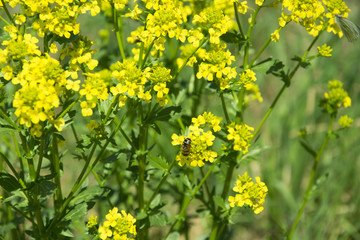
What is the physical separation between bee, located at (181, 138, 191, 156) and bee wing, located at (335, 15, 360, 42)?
3.96ft

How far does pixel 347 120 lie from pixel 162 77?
5.30 feet

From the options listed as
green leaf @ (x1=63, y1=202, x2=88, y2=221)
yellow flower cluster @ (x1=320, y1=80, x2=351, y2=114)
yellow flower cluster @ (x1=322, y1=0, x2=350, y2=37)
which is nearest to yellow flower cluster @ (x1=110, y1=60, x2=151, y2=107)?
green leaf @ (x1=63, y1=202, x2=88, y2=221)

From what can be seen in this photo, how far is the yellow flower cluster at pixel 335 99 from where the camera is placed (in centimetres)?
298

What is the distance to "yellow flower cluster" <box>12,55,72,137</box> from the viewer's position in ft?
6.02

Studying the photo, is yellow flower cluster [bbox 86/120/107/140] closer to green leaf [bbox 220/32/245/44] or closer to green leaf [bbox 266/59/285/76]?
green leaf [bbox 220/32/245/44]

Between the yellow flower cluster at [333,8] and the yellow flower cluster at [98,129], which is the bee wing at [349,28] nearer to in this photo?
the yellow flower cluster at [333,8]

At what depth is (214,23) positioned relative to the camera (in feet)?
7.70

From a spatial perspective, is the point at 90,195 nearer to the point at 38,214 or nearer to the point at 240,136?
the point at 38,214

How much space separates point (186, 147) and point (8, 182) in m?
0.96

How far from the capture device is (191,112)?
3217mm

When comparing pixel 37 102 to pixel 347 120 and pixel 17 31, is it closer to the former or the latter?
pixel 17 31

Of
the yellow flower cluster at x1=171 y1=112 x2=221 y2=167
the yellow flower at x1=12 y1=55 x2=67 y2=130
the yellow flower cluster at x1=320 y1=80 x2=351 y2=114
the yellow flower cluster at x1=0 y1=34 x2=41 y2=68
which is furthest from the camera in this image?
the yellow flower cluster at x1=320 y1=80 x2=351 y2=114

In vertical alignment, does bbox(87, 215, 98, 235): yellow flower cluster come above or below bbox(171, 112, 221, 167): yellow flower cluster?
below

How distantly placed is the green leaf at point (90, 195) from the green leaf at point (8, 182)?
0.34 meters
